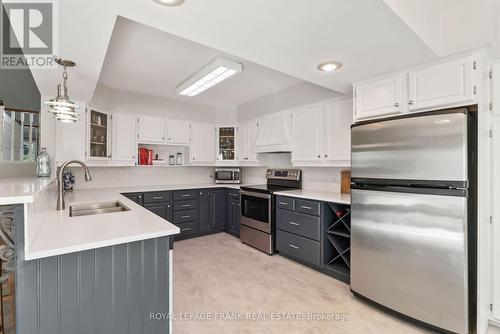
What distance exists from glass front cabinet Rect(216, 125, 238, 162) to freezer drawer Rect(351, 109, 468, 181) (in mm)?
2961

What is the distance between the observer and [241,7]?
4.48ft

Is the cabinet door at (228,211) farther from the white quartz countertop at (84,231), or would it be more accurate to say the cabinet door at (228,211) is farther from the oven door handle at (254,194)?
the white quartz countertop at (84,231)

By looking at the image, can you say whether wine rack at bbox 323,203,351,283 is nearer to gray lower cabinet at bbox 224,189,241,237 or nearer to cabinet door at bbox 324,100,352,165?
cabinet door at bbox 324,100,352,165

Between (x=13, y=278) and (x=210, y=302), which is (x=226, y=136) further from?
(x=13, y=278)

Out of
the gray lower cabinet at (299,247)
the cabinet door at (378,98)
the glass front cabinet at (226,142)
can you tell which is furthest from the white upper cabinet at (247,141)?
the cabinet door at (378,98)

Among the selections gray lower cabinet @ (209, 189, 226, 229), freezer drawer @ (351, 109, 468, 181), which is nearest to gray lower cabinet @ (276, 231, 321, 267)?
freezer drawer @ (351, 109, 468, 181)

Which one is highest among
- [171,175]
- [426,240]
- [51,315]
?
[171,175]

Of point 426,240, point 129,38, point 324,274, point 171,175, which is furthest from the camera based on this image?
point 171,175

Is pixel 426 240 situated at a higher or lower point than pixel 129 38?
lower

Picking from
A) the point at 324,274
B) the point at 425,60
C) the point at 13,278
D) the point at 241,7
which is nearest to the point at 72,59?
the point at 241,7

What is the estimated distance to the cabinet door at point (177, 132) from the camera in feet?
14.7

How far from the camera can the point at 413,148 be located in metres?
1.99

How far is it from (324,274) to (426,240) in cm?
137

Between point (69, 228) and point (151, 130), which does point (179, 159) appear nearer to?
point (151, 130)
